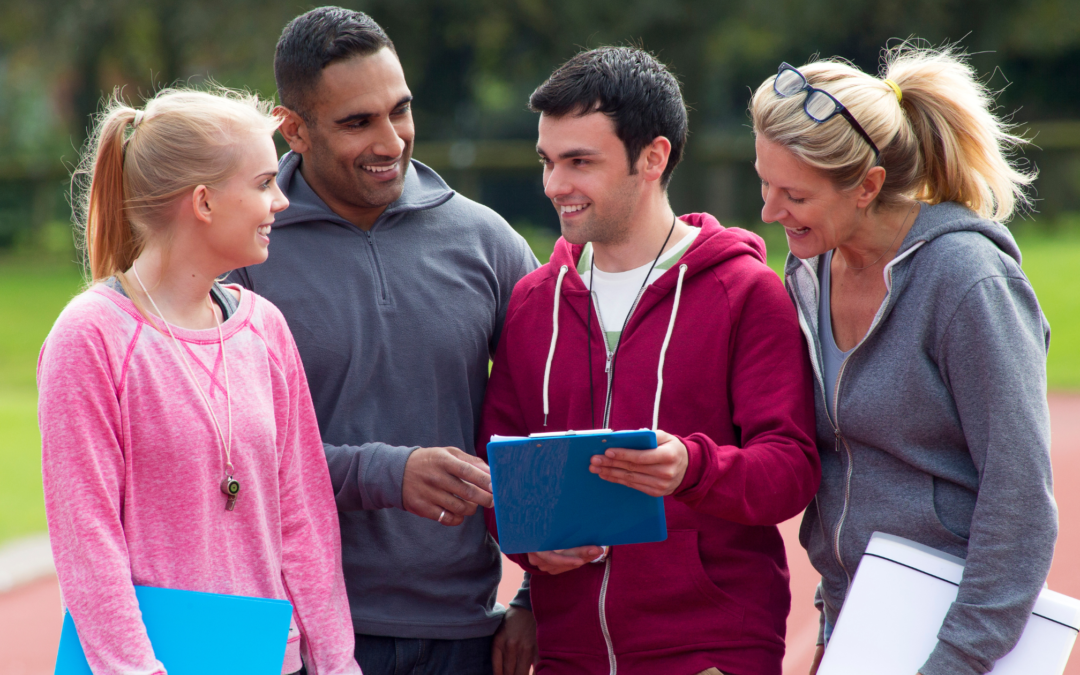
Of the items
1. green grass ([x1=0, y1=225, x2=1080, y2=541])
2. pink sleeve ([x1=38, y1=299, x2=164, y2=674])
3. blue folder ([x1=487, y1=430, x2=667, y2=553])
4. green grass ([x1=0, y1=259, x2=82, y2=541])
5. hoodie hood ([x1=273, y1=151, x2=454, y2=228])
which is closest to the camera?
pink sleeve ([x1=38, y1=299, x2=164, y2=674])

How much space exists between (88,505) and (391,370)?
0.96m

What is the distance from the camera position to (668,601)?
8.35ft

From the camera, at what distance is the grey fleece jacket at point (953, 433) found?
2.23m

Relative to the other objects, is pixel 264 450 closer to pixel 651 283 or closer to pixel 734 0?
pixel 651 283

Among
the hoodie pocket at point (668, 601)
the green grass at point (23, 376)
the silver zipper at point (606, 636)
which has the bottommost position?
the green grass at point (23, 376)

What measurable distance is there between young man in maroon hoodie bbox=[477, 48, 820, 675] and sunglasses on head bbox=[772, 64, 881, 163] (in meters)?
0.37

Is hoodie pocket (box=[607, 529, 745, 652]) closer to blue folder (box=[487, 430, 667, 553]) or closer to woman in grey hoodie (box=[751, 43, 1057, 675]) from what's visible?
blue folder (box=[487, 430, 667, 553])

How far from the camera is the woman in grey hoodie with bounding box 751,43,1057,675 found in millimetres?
2234

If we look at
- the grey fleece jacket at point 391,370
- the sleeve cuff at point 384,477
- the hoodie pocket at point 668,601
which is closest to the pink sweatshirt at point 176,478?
the sleeve cuff at point 384,477

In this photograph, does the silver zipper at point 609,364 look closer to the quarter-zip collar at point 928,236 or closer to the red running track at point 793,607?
the quarter-zip collar at point 928,236

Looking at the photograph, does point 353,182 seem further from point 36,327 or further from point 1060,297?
point 36,327

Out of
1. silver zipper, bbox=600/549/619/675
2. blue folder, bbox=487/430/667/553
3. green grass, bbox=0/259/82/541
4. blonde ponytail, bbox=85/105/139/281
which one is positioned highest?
blonde ponytail, bbox=85/105/139/281

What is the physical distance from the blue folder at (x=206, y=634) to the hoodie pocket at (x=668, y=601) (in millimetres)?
817

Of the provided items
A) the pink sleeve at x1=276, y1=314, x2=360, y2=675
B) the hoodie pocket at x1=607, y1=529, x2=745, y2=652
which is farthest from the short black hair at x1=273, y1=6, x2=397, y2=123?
the hoodie pocket at x1=607, y1=529, x2=745, y2=652
